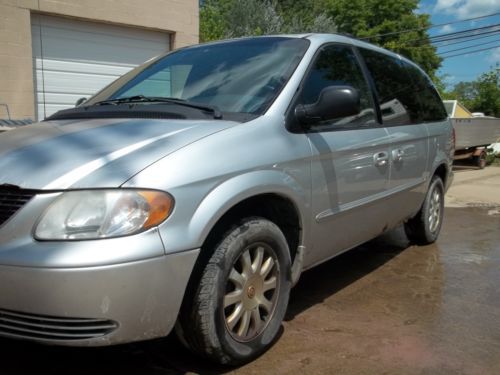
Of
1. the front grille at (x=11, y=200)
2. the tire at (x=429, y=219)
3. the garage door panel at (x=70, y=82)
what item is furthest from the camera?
the garage door panel at (x=70, y=82)

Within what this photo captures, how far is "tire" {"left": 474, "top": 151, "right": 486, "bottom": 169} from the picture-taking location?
1603 cm

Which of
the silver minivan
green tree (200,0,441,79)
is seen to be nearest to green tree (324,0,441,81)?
green tree (200,0,441,79)

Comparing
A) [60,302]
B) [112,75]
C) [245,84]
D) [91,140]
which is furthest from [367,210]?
[112,75]

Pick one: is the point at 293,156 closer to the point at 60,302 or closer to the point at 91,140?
the point at 91,140

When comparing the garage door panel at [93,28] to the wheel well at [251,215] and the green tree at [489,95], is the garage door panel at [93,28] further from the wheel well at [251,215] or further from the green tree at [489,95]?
the green tree at [489,95]

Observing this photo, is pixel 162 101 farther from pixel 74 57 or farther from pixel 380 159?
pixel 74 57

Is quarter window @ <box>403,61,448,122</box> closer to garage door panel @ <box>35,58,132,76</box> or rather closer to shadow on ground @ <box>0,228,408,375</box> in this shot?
shadow on ground @ <box>0,228,408,375</box>

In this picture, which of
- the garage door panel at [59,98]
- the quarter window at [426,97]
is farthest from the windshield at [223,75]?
the garage door panel at [59,98]

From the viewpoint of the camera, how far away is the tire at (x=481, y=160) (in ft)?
52.6

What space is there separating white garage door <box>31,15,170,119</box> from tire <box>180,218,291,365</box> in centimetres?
596

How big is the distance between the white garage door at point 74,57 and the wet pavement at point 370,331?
5.04m

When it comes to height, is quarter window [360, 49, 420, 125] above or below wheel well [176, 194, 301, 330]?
above

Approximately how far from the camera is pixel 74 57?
8.07 meters

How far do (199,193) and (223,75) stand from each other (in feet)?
3.93
